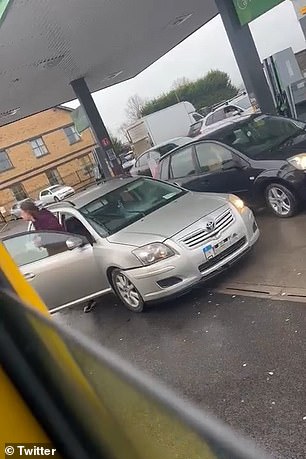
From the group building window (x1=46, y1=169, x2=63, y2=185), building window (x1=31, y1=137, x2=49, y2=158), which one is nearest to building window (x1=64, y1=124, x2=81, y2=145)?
building window (x1=31, y1=137, x2=49, y2=158)

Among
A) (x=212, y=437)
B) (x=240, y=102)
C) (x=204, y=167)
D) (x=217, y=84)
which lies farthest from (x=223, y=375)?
(x=217, y=84)

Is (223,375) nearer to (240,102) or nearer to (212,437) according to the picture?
(212,437)

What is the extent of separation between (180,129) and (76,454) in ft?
91.3

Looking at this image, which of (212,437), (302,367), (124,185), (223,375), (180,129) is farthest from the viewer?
(180,129)

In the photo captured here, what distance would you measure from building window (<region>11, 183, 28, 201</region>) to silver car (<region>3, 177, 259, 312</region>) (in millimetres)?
32677

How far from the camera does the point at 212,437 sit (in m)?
0.68

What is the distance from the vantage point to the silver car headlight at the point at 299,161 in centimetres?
668

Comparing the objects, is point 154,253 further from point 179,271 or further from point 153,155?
point 153,155

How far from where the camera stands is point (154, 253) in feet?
17.3

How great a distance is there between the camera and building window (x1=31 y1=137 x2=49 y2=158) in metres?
38.8

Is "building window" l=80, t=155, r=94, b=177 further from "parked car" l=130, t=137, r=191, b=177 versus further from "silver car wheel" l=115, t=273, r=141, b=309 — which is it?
"silver car wheel" l=115, t=273, r=141, b=309

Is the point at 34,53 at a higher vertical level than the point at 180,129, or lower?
higher

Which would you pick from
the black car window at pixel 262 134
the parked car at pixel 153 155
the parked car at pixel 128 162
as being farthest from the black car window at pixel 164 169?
the parked car at pixel 128 162

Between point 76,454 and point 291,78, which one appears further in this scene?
point 291,78
